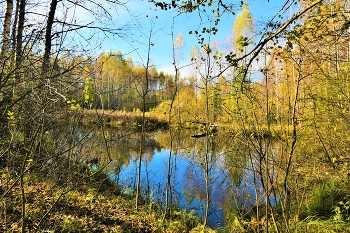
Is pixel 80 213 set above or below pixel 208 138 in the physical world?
below

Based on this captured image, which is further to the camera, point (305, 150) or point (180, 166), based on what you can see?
point (180, 166)

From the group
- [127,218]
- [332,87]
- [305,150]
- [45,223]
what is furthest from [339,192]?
[45,223]

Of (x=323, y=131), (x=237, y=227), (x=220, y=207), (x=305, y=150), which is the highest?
(x=323, y=131)

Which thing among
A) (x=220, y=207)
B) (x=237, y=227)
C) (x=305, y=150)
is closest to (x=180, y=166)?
(x=220, y=207)

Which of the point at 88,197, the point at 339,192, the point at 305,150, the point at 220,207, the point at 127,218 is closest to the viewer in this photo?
the point at 127,218

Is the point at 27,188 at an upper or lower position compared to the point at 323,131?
lower

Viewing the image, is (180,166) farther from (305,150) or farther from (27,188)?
(27,188)

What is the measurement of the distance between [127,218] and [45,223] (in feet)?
5.04

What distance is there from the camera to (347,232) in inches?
135

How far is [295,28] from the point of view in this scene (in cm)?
262

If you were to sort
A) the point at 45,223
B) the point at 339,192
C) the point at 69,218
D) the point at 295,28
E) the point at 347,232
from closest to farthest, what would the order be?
the point at 295,28, the point at 347,232, the point at 45,223, the point at 69,218, the point at 339,192

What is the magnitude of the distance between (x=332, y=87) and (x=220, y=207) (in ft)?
12.9

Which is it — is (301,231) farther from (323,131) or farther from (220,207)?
(220,207)

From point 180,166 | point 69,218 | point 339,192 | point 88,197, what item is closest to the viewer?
point 69,218
